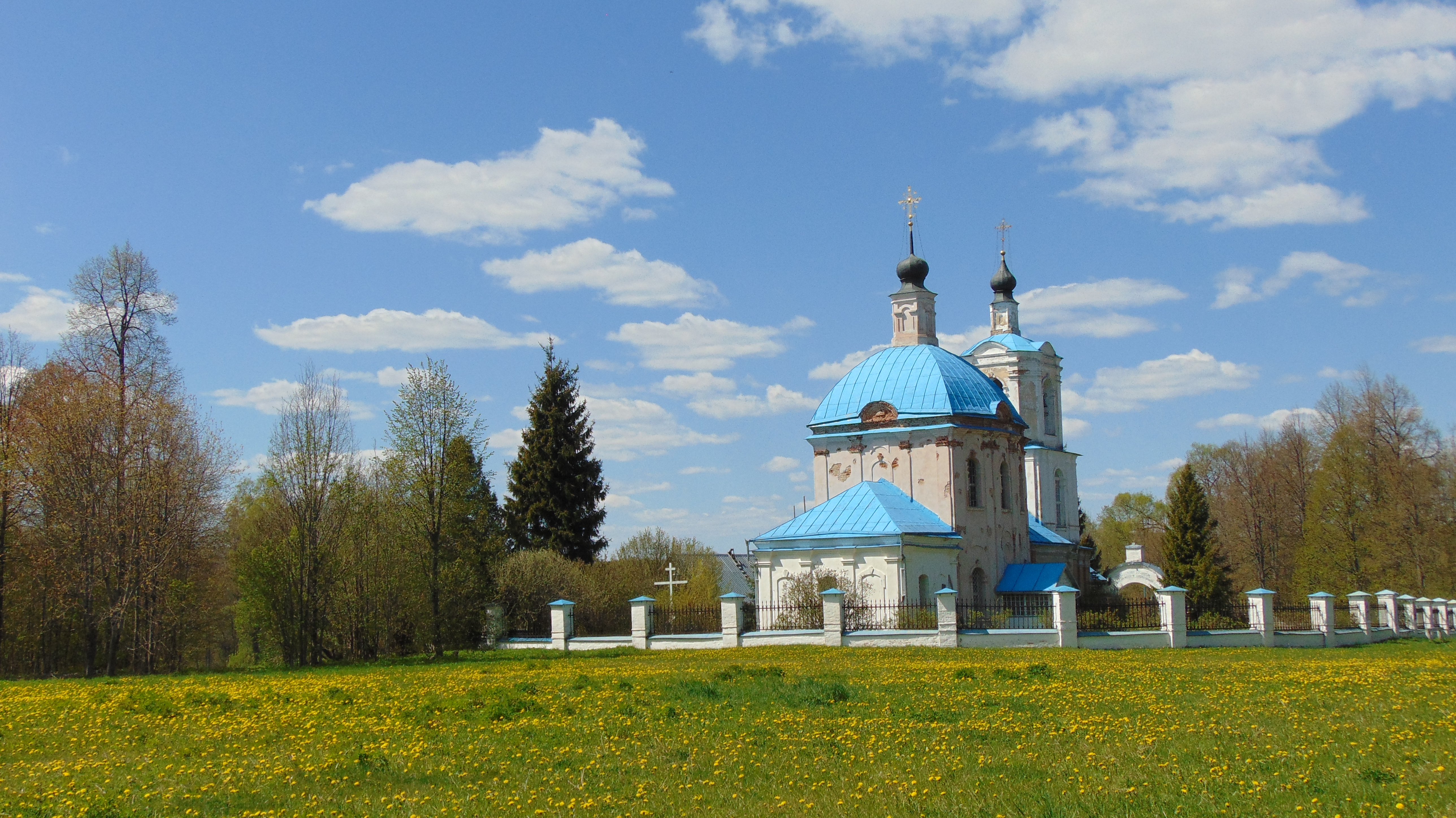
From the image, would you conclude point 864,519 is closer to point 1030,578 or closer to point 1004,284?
point 1030,578

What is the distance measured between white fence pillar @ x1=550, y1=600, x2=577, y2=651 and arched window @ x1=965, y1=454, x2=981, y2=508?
14.4m

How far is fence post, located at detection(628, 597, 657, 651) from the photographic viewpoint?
98.5ft

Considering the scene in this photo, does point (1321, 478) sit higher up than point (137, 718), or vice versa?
point (1321, 478)

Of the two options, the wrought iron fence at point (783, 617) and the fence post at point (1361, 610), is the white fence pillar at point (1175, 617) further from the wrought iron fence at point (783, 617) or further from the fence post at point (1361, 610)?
the wrought iron fence at point (783, 617)

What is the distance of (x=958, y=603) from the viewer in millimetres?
30219

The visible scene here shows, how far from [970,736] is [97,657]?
31.0 meters

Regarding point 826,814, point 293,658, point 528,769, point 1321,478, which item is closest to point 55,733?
point 528,769

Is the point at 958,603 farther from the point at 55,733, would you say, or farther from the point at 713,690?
the point at 55,733

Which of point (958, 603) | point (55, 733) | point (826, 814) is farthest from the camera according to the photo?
point (958, 603)

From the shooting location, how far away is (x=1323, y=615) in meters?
30.7

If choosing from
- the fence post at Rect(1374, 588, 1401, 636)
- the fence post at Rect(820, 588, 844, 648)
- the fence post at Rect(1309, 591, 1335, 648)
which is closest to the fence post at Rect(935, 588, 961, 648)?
the fence post at Rect(820, 588, 844, 648)

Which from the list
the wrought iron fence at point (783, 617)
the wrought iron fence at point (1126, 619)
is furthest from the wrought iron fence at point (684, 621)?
the wrought iron fence at point (1126, 619)

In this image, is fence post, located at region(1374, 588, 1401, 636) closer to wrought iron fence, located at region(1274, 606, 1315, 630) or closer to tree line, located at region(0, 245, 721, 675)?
wrought iron fence, located at region(1274, 606, 1315, 630)

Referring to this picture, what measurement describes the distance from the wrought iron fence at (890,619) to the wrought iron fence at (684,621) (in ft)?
13.0
